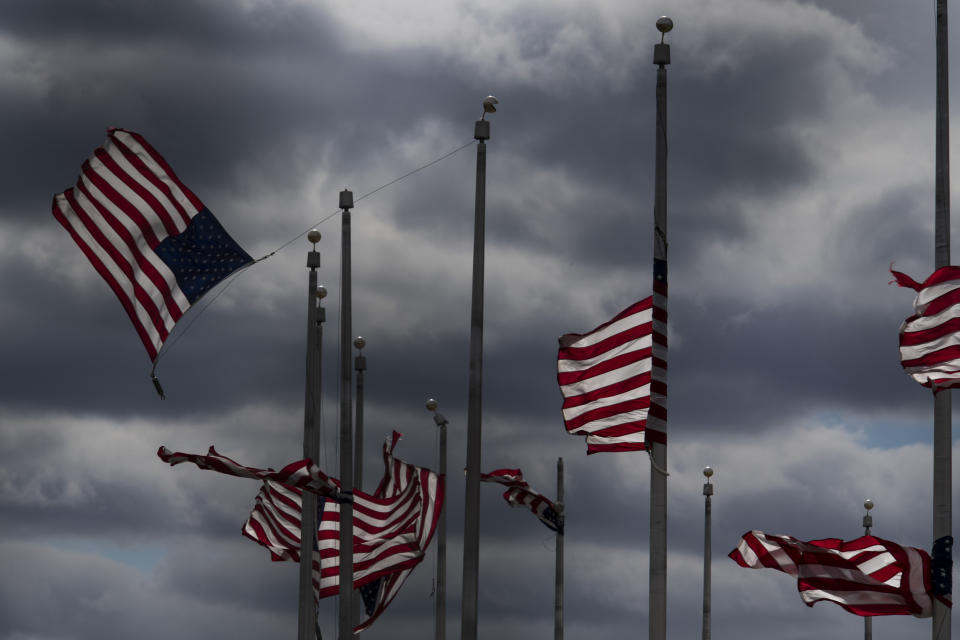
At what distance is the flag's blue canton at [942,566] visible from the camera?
93.4ft

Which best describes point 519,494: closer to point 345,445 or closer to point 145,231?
point 345,445

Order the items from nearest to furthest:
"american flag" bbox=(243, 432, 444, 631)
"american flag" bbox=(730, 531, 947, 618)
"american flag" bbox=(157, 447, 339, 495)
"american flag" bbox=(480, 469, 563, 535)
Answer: "american flag" bbox=(730, 531, 947, 618)
"american flag" bbox=(157, 447, 339, 495)
"american flag" bbox=(243, 432, 444, 631)
"american flag" bbox=(480, 469, 563, 535)

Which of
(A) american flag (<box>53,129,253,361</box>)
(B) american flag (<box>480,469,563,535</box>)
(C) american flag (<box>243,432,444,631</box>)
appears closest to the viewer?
(A) american flag (<box>53,129,253,361</box>)

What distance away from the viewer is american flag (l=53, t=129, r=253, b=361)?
2872 centimetres

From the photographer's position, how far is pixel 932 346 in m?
27.6

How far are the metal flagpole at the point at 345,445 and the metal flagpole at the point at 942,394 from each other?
13.2 meters

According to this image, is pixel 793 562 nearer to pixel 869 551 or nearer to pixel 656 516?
pixel 869 551

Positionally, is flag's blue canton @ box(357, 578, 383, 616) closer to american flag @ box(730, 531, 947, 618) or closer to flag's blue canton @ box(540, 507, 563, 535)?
flag's blue canton @ box(540, 507, 563, 535)

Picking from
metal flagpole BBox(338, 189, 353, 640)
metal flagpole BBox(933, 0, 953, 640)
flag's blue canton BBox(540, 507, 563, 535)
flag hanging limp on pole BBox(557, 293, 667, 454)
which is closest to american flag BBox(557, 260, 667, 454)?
flag hanging limp on pole BBox(557, 293, 667, 454)

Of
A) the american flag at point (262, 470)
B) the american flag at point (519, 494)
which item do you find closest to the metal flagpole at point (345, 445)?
the american flag at point (262, 470)

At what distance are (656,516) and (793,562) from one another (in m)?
5.66

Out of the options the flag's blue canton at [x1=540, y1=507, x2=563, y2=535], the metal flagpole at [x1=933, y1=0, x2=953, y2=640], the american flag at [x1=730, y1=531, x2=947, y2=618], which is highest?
the metal flagpole at [x1=933, y1=0, x2=953, y2=640]

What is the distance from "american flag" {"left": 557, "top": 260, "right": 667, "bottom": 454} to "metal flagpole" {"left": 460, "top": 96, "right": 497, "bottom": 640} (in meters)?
3.05

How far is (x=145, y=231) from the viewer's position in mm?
28953
